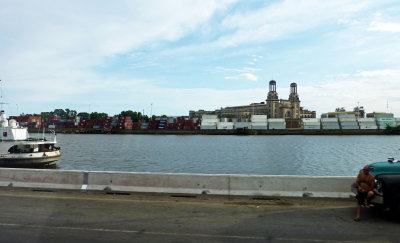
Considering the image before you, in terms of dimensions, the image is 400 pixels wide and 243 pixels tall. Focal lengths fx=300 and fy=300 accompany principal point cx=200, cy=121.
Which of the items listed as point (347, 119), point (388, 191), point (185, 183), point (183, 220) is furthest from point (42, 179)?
point (347, 119)

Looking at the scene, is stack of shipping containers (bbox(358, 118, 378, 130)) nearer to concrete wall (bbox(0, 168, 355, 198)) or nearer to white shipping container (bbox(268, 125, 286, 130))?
white shipping container (bbox(268, 125, 286, 130))

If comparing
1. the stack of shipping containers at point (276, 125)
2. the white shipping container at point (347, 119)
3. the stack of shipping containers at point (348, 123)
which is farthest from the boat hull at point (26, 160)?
the white shipping container at point (347, 119)

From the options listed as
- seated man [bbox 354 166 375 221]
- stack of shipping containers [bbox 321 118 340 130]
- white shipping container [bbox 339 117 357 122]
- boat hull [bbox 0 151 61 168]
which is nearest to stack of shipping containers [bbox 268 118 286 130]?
stack of shipping containers [bbox 321 118 340 130]

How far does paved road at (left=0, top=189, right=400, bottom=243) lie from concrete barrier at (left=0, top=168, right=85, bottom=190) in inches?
38.5

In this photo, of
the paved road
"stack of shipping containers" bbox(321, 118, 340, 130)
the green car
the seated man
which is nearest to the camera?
the paved road

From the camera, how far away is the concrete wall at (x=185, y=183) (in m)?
12.0

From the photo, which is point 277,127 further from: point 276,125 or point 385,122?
point 385,122

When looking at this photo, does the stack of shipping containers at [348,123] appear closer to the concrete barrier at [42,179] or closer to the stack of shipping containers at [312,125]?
the stack of shipping containers at [312,125]

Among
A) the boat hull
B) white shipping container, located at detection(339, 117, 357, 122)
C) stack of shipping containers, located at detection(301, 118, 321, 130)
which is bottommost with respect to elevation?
the boat hull

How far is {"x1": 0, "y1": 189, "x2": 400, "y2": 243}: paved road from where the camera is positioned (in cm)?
794

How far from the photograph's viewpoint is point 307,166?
41.1m

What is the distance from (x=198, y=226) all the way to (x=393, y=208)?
231 inches

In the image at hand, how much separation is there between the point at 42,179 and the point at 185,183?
6.77 meters

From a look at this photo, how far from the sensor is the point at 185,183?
12797 millimetres
